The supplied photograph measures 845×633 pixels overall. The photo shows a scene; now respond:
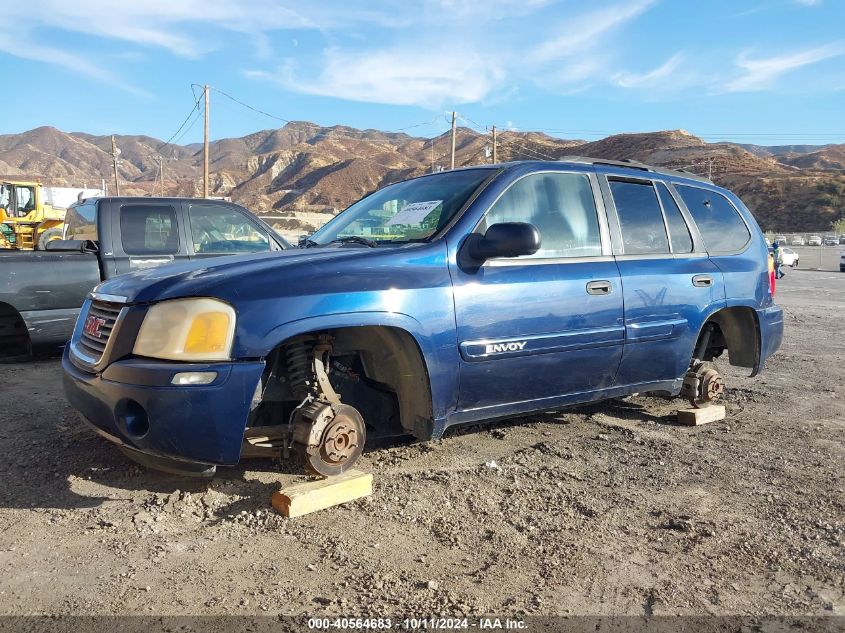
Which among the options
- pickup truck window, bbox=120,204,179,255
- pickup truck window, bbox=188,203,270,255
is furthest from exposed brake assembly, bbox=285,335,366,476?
pickup truck window, bbox=120,204,179,255

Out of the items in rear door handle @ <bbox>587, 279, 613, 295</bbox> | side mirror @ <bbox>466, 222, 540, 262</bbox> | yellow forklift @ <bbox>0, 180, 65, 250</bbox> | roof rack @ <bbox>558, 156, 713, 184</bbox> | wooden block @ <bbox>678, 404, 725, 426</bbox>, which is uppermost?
yellow forklift @ <bbox>0, 180, 65, 250</bbox>

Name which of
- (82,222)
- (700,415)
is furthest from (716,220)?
(82,222)

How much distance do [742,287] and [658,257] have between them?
2.98 feet

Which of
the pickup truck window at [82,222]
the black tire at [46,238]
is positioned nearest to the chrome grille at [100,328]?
the pickup truck window at [82,222]

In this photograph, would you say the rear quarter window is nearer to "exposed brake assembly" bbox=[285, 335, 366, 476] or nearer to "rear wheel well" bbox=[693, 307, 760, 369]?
"rear wheel well" bbox=[693, 307, 760, 369]

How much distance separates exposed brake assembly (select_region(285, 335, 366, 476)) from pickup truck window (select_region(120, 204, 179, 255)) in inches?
157

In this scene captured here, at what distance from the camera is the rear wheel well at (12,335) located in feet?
20.5

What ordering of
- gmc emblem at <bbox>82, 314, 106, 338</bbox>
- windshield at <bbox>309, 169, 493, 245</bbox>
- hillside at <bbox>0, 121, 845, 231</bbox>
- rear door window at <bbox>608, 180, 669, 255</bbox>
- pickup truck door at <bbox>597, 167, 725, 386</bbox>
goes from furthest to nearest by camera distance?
hillside at <bbox>0, 121, 845, 231</bbox>
rear door window at <bbox>608, 180, 669, 255</bbox>
pickup truck door at <bbox>597, 167, 725, 386</bbox>
windshield at <bbox>309, 169, 493, 245</bbox>
gmc emblem at <bbox>82, 314, 106, 338</bbox>

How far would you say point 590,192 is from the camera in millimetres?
4113

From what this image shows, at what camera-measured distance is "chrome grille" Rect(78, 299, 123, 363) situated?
120 inches

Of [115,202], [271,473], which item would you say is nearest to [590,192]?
[271,473]

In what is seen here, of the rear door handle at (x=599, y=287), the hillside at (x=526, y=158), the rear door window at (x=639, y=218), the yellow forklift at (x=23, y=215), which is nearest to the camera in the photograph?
the rear door handle at (x=599, y=287)

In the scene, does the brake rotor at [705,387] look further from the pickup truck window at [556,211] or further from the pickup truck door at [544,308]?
the pickup truck window at [556,211]

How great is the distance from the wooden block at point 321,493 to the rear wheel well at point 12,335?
440 cm
